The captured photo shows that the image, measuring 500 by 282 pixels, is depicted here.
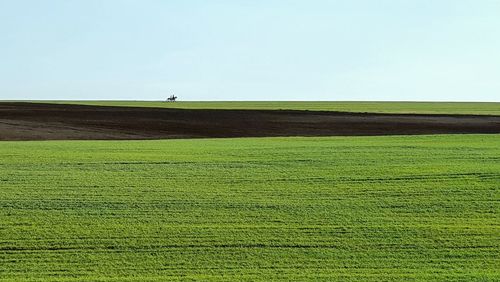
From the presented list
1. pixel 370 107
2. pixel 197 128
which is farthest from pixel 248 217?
pixel 370 107

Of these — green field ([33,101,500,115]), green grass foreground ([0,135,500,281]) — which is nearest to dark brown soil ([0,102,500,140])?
green grass foreground ([0,135,500,281])

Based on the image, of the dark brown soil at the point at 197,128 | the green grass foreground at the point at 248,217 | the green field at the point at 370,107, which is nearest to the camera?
the green grass foreground at the point at 248,217

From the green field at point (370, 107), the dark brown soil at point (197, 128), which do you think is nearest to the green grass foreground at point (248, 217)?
the dark brown soil at point (197, 128)

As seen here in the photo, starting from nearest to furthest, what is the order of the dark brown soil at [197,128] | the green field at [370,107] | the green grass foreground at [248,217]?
the green grass foreground at [248,217]
the dark brown soil at [197,128]
the green field at [370,107]

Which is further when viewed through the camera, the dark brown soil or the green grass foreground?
the dark brown soil

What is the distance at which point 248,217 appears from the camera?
41.3ft

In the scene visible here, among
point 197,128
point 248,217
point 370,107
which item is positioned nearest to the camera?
point 248,217

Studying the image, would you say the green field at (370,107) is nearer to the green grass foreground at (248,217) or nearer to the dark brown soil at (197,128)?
the dark brown soil at (197,128)

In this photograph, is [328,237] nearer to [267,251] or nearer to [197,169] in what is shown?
[267,251]

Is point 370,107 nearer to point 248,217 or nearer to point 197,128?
point 197,128

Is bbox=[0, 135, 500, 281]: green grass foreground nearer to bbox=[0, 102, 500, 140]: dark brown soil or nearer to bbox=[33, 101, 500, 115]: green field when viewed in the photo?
bbox=[0, 102, 500, 140]: dark brown soil

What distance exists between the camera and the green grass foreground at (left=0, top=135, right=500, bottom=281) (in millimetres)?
10180

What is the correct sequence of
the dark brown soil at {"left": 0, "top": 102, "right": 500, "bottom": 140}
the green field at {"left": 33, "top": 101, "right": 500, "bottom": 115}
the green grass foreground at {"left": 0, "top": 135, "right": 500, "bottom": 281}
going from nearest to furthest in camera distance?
the green grass foreground at {"left": 0, "top": 135, "right": 500, "bottom": 281}
the dark brown soil at {"left": 0, "top": 102, "right": 500, "bottom": 140}
the green field at {"left": 33, "top": 101, "right": 500, "bottom": 115}

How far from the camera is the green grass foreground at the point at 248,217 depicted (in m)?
10.2
